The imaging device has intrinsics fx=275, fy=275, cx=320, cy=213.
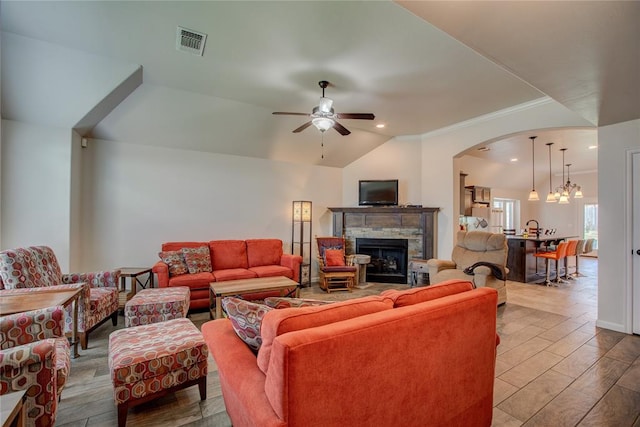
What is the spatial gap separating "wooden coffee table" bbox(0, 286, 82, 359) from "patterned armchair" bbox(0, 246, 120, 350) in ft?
0.41

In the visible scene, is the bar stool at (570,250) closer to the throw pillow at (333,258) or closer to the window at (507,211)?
the window at (507,211)

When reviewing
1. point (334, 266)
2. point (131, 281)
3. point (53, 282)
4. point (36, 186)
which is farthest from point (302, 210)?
point (36, 186)

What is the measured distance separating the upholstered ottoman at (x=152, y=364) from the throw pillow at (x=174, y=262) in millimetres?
1911

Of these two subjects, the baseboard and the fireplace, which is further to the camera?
the fireplace

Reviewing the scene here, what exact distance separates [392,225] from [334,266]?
4.98 ft

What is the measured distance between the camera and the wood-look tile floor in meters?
1.84

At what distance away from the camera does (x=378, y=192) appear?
588 centimetres

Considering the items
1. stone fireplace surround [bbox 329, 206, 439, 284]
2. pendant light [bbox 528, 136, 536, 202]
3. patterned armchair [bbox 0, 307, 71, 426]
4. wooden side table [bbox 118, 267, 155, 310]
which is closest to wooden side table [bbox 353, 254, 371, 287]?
stone fireplace surround [bbox 329, 206, 439, 284]

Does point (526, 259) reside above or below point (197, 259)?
below

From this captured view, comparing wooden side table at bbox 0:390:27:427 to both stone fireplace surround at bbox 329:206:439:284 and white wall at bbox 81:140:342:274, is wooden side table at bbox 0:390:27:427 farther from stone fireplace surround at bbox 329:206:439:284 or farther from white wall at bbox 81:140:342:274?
stone fireplace surround at bbox 329:206:439:284

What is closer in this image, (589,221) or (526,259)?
(526,259)

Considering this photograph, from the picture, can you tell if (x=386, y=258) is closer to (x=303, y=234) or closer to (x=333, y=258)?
(x=333, y=258)

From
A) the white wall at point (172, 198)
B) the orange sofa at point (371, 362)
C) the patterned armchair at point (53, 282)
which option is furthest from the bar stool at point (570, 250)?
the patterned armchair at point (53, 282)

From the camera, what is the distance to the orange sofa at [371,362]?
1.03 meters
